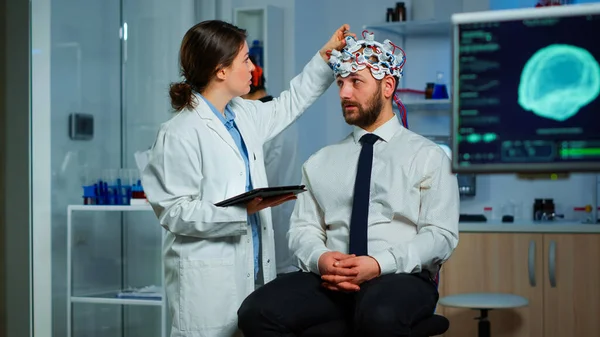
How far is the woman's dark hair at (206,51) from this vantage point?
101 inches

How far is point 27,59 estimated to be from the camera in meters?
3.74

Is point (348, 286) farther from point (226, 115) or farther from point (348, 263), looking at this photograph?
point (226, 115)

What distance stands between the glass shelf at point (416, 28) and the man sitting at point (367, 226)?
1.90 meters

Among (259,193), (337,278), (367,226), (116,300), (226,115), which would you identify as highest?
(226,115)

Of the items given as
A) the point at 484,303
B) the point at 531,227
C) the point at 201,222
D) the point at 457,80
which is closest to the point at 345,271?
the point at 201,222

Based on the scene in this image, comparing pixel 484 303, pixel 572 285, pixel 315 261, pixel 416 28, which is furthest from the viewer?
pixel 416 28

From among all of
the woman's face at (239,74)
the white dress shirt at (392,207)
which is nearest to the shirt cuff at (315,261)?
the white dress shirt at (392,207)

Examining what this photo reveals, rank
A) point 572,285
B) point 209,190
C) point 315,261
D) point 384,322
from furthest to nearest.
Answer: point 572,285, point 209,190, point 315,261, point 384,322

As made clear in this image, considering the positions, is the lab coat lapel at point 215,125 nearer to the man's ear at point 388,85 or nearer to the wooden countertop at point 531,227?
the man's ear at point 388,85

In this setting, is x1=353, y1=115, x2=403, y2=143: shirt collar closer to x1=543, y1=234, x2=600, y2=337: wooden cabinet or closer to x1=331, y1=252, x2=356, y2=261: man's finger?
x1=331, y1=252, x2=356, y2=261: man's finger

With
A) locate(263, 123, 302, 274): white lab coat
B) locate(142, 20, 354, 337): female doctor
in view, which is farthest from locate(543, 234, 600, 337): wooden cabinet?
locate(142, 20, 354, 337): female doctor

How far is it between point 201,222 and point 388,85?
0.76 metres

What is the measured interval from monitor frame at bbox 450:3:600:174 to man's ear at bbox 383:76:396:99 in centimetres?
117

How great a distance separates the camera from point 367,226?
7.95 ft
